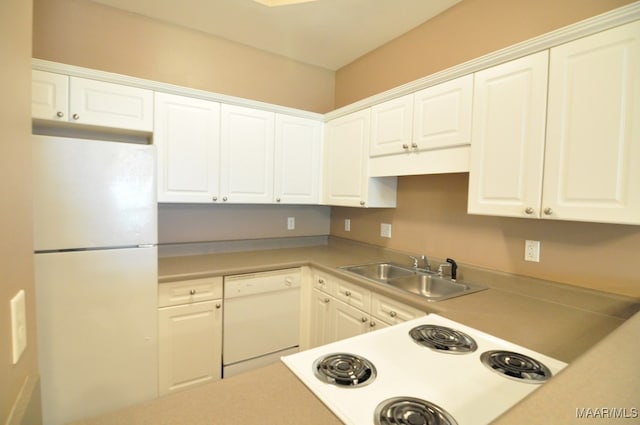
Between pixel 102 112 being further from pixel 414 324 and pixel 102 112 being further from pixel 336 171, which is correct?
pixel 414 324

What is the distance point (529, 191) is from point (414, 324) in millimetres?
880

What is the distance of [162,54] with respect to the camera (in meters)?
2.34

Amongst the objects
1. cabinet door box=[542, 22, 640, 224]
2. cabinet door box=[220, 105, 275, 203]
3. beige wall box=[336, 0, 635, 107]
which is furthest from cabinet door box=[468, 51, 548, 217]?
cabinet door box=[220, 105, 275, 203]

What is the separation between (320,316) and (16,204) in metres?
2.01

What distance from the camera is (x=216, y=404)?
0.72 meters

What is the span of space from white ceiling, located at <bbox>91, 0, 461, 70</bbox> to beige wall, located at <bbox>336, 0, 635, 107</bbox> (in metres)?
0.10

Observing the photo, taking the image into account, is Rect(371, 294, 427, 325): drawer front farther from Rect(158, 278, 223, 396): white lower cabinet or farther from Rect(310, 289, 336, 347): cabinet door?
Rect(158, 278, 223, 396): white lower cabinet

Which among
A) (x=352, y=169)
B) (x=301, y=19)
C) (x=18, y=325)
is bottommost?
(x=18, y=325)

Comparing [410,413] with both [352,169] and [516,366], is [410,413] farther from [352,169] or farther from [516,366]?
[352,169]

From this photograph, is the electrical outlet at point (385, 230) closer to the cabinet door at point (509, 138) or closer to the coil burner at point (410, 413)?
the cabinet door at point (509, 138)

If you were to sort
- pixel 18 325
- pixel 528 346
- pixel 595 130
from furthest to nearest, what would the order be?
pixel 595 130, pixel 528 346, pixel 18 325

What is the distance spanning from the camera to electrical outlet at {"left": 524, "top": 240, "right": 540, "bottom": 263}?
1.64m

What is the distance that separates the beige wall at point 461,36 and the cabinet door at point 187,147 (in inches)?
59.1

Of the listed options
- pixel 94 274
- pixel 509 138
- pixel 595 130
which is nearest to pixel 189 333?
pixel 94 274
